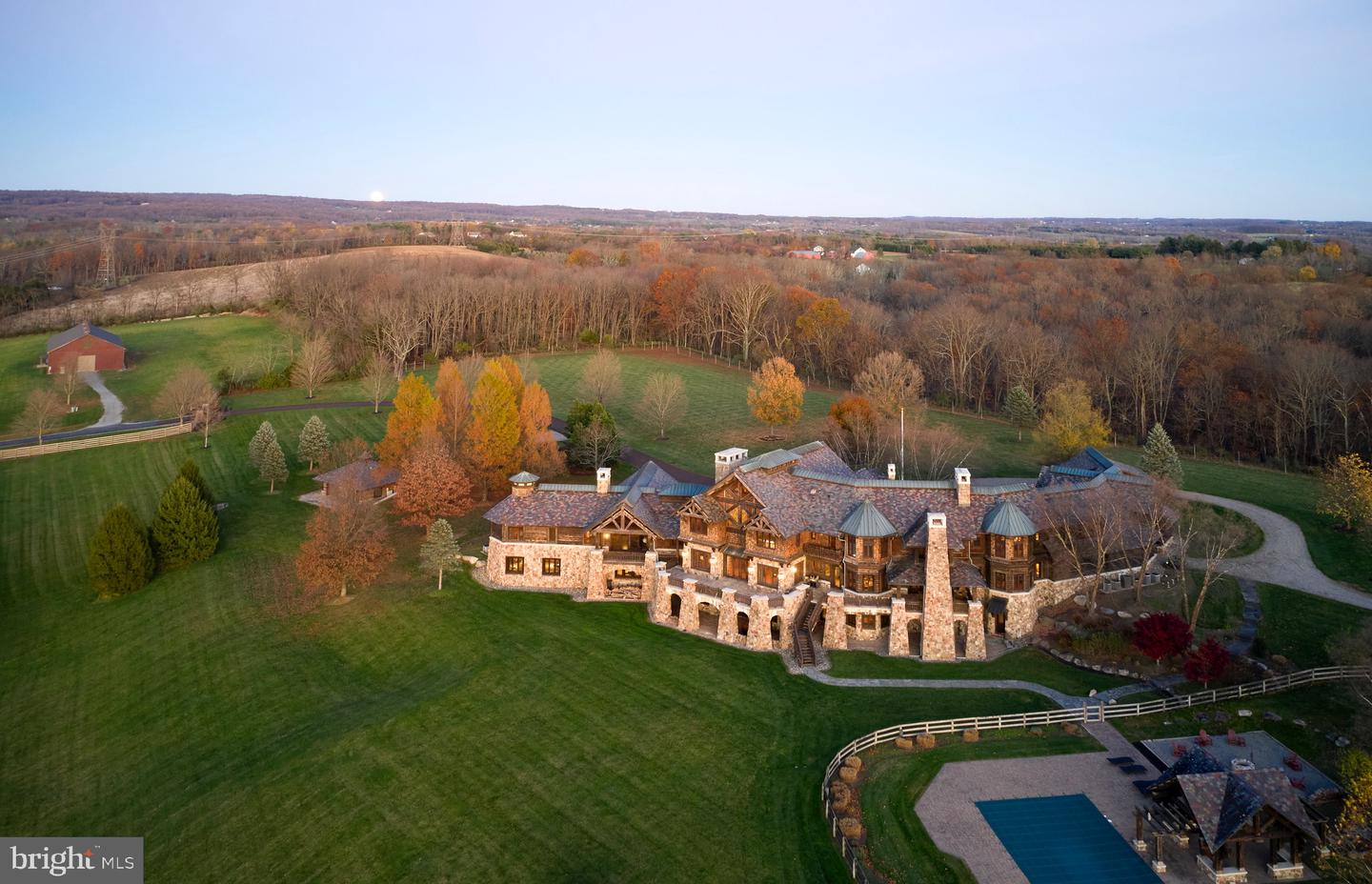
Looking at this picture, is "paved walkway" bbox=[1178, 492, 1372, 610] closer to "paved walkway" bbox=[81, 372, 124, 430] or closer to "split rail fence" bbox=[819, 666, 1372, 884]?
"split rail fence" bbox=[819, 666, 1372, 884]

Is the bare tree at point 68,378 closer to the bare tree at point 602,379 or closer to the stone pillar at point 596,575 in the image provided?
the bare tree at point 602,379

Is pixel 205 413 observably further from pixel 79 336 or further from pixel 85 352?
pixel 79 336

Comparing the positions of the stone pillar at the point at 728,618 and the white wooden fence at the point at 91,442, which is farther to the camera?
the white wooden fence at the point at 91,442

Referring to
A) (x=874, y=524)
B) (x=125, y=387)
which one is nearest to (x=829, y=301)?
(x=874, y=524)

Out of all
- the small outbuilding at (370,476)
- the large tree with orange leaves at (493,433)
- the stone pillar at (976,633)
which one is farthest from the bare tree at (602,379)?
the stone pillar at (976,633)

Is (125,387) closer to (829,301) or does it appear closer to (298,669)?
(298,669)

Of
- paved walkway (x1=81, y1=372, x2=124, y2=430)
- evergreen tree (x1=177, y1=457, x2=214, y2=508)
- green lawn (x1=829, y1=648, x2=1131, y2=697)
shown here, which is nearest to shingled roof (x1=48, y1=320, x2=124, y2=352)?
paved walkway (x1=81, y1=372, x2=124, y2=430)

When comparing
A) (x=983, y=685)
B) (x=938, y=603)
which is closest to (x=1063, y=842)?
(x=983, y=685)

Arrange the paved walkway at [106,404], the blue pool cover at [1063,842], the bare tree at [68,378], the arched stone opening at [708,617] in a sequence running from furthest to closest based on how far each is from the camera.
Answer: the bare tree at [68,378]
the paved walkway at [106,404]
the arched stone opening at [708,617]
the blue pool cover at [1063,842]
